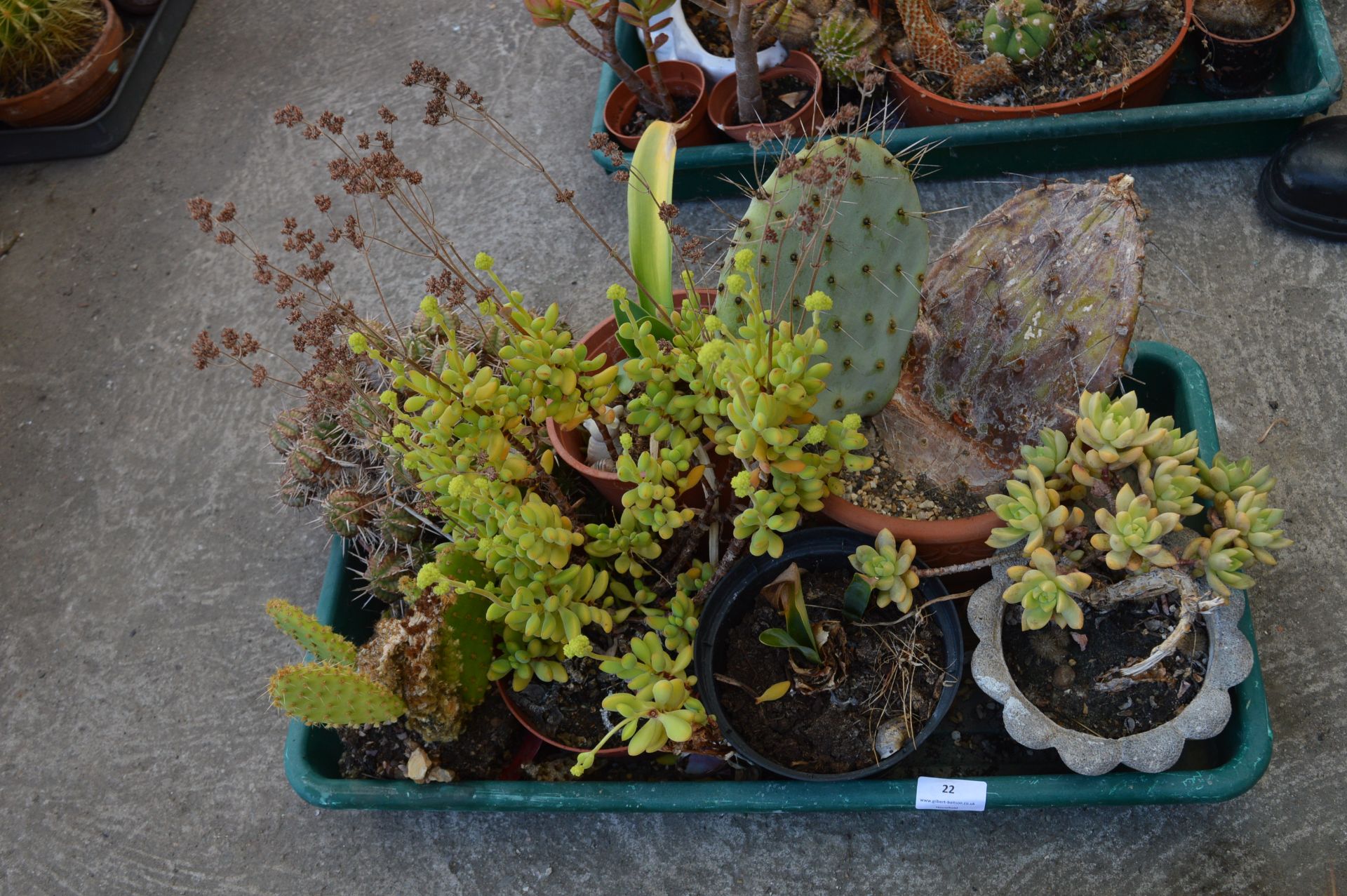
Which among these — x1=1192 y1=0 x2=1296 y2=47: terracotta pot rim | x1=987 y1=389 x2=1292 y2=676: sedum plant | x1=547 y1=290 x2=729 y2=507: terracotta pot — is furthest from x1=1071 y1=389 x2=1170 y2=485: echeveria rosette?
x1=1192 y1=0 x2=1296 y2=47: terracotta pot rim

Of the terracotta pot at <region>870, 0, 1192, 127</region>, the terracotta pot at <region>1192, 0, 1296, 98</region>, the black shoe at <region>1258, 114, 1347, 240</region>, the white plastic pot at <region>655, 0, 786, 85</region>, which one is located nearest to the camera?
the black shoe at <region>1258, 114, 1347, 240</region>

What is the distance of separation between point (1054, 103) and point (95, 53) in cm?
271

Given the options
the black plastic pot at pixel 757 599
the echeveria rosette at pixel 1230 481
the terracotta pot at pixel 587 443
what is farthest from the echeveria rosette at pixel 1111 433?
the terracotta pot at pixel 587 443

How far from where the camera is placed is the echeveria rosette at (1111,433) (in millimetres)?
1425

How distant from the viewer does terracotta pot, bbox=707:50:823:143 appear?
7.98 ft

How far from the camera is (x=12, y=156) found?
121 inches

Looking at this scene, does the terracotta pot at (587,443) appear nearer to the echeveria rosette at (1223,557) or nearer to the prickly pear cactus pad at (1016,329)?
the prickly pear cactus pad at (1016,329)

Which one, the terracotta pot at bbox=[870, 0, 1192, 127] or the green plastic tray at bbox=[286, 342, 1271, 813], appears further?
the terracotta pot at bbox=[870, 0, 1192, 127]

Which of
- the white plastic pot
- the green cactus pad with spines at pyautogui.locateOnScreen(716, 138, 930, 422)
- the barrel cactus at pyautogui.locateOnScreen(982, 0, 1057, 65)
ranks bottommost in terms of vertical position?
the white plastic pot

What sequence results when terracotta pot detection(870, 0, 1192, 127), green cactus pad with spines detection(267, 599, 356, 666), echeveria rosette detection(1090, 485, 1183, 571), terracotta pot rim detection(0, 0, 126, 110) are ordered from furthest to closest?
terracotta pot rim detection(0, 0, 126, 110) < terracotta pot detection(870, 0, 1192, 127) < green cactus pad with spines detection(267, 599, 356, 666) < echeveria rosette detection(1090, 485, 1183, 571)

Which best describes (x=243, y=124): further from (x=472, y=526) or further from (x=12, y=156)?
(x=472, y=526)

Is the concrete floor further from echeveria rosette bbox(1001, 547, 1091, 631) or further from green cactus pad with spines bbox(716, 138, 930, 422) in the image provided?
green cactus pad with spines bbox(716, 138, 930, 422)

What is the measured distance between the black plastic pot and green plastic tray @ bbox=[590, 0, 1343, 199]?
90 cm

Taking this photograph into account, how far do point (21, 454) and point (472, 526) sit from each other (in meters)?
1.66
